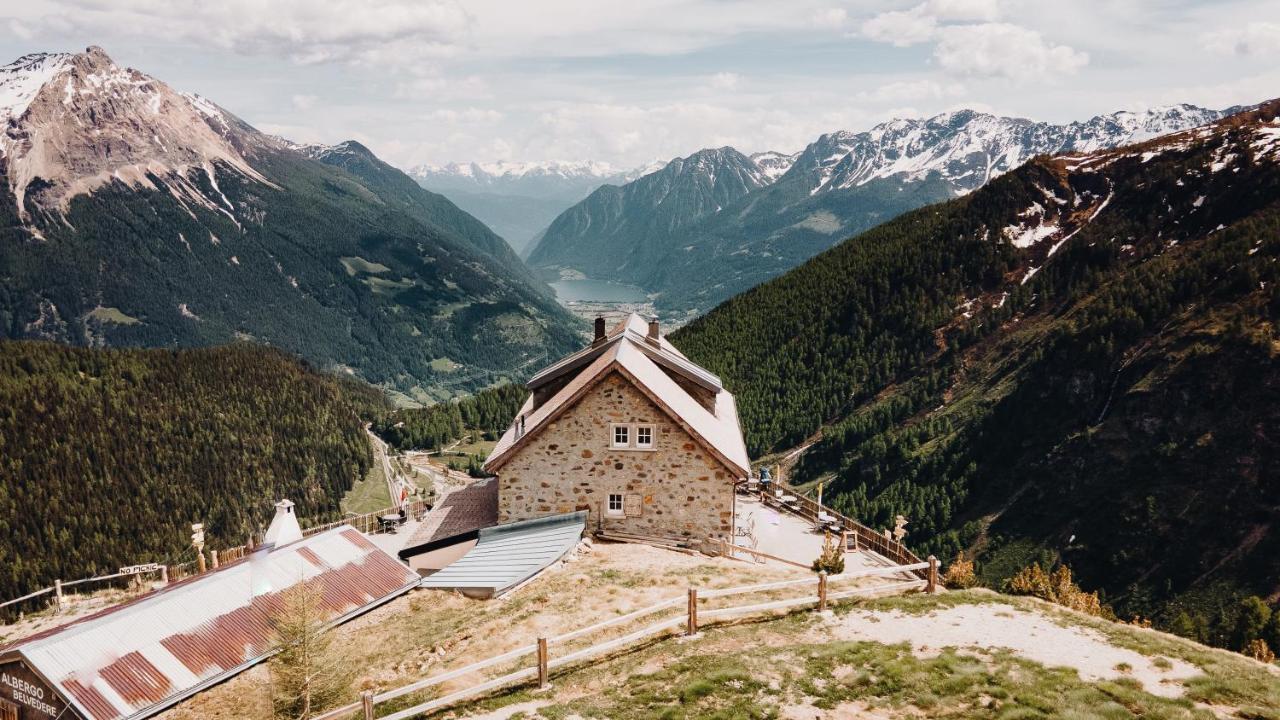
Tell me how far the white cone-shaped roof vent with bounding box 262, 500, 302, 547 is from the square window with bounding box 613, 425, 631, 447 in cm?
1340

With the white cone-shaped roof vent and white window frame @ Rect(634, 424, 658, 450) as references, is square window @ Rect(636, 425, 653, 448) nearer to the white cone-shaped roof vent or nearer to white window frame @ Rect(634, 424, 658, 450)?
white window frame @ Rect(634, 424, 658, 450)

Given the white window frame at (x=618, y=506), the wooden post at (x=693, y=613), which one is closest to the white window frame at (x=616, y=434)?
the white window frame at (x=618, y=506)

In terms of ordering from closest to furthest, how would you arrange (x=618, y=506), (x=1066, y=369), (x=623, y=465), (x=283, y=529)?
1. (x=283, y=529)
2. (x=623, y=465)
3. (x=618, y=506)
4. (x=1066, y=369)

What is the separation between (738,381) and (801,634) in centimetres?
14485

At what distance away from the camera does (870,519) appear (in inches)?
4523

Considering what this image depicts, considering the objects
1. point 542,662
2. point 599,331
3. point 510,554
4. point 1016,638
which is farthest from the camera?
point 599,331

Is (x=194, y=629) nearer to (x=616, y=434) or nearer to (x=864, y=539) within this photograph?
(x=616, y=434)

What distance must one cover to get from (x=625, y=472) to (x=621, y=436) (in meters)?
1.63

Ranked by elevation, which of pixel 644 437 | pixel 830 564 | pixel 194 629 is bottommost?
pixel 194 629

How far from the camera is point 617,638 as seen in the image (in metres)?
22.5

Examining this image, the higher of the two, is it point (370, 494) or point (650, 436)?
point (650, 436)

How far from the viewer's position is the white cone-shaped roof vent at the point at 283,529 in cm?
3073

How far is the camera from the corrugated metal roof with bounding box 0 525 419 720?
21578 millimetres

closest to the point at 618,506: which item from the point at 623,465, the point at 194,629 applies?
the point at 623,465
